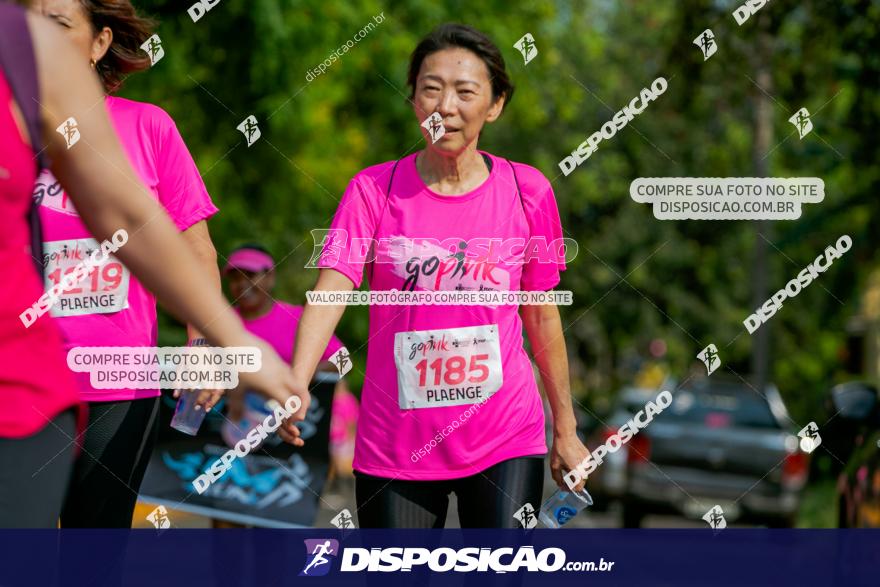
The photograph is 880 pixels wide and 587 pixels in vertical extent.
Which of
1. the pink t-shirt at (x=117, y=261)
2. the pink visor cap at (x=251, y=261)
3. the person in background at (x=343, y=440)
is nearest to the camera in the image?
the pink t-shirt at (x=117, y=261)

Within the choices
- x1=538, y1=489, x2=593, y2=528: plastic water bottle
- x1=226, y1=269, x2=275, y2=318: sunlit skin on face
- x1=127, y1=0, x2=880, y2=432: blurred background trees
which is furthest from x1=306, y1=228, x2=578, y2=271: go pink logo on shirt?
x1=226, y1=269, x2=275, y2=318: sunlit skin on face

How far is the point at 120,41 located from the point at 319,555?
5.84 ft

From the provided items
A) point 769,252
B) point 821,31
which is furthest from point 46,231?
point 769,252

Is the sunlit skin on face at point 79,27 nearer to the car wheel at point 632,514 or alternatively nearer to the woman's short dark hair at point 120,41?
the woman's short dark hair at point 120,41

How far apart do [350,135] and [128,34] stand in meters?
13.0

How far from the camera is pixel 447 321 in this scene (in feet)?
13.7

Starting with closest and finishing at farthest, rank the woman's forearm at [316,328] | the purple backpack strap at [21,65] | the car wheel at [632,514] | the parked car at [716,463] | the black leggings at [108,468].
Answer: the purple backpack strap at [21,65], the black leggings at [108,468], the woman's forearm at [316,328], the parked car at [716,463], the car wheel at [632,514]

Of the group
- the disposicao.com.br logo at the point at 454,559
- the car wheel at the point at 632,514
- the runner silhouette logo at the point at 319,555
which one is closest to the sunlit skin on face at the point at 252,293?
the runner silhouette logo at the point at 319,555

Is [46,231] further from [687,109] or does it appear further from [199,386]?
[687,109]

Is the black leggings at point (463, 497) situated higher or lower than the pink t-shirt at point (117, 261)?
lower

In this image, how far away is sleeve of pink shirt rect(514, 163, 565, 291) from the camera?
429 centimetres

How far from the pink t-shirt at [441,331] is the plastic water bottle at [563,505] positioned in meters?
0.31

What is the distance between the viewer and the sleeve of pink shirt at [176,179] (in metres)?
4.06

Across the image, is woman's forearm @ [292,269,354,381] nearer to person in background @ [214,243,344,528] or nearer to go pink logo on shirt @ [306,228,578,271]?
go pink logo on shirt @ [306,228,578,271]
